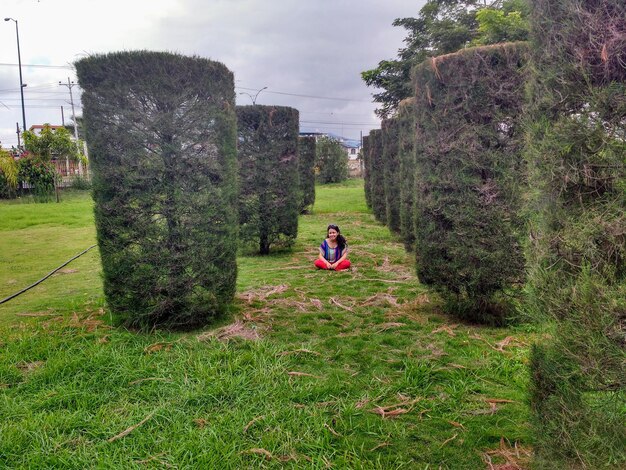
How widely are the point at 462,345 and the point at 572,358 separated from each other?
85.5 inches

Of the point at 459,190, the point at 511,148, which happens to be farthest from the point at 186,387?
the point at 511,148

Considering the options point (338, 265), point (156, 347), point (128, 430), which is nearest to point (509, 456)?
point (128, 430)

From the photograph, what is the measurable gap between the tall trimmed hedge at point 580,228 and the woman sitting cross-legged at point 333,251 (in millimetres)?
5114

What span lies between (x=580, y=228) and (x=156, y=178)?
3542 mm

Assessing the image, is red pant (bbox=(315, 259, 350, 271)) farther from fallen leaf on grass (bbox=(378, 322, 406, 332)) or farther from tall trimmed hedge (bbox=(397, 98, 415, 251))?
fallen leaf on grass (bbox=(378, 322, 406, 332))

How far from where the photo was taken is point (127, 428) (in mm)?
2678

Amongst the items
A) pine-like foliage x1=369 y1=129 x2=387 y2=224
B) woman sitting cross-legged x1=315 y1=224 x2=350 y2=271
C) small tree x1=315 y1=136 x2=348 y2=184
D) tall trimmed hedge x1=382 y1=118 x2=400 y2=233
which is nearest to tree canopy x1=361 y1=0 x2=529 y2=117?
small tree x1=315 y1=136 x2=348 y2=184

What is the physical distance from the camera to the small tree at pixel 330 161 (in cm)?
2598

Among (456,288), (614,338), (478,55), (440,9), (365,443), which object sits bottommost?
(365,443)

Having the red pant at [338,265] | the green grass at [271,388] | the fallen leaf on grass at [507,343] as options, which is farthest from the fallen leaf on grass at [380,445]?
the red pant at [338,265]

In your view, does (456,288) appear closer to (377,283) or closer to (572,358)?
Result: (377,283)

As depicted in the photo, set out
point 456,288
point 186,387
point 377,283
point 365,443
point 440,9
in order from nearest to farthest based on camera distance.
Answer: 1. point 365,443
2. point 186,387
3. point 456,288
4. point 377,283
5. point 440,9

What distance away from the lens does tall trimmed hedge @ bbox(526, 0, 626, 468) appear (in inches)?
65.7

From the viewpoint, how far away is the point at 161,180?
13.5 feet
